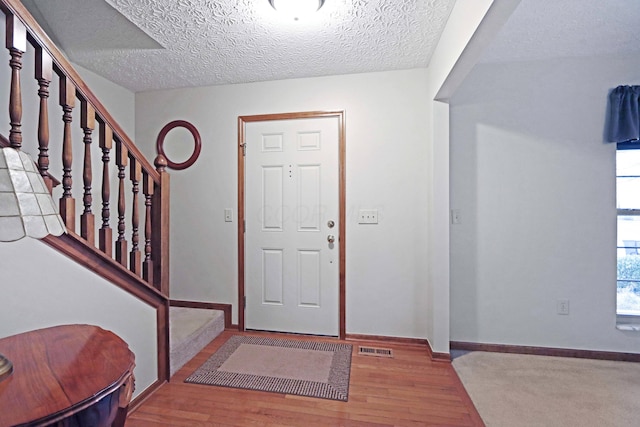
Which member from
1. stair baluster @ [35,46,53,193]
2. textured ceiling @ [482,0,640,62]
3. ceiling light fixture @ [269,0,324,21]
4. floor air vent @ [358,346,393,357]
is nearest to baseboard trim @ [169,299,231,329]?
floor air vent @ [358,346,393,357]

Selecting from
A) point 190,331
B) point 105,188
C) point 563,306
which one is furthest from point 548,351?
point 105,188

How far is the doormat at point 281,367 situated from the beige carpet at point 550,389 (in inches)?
33.7

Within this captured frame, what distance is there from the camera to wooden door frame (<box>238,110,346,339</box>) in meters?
2.59

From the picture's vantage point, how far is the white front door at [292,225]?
2.64m

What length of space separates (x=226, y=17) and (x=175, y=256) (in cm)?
213

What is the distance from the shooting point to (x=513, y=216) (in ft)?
7.83

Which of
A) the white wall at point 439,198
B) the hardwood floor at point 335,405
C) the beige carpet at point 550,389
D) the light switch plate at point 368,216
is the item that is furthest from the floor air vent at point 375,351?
the light switch plate at point 368,216

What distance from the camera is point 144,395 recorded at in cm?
179

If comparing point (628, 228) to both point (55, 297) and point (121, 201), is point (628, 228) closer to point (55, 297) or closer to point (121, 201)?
point (121, 201)

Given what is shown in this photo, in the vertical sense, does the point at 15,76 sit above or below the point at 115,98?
below

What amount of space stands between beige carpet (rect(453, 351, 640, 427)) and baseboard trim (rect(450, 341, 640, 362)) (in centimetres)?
4

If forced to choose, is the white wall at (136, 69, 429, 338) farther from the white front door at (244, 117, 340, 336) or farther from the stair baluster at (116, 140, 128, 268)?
the stair baluster at (116, 140, 128, 268)

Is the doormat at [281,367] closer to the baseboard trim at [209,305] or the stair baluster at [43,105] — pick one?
the baseboard trim at [209,305]

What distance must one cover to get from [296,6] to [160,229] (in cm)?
153
